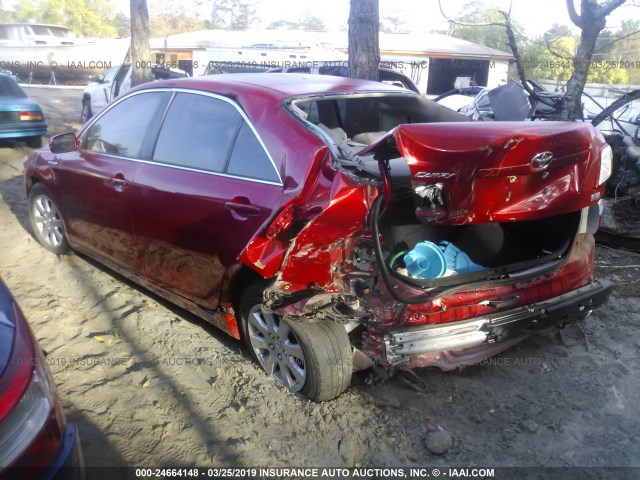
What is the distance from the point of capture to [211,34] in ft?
98.5

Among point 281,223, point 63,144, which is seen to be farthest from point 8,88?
point 281,223

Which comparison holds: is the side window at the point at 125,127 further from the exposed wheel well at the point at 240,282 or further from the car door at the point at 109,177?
the exposed wheel well at the point at 240,282

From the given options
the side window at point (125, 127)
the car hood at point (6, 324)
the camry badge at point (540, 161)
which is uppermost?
the camry badge at point (540, 161)

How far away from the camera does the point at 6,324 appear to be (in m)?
2.07

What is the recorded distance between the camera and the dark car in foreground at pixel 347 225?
106 inches

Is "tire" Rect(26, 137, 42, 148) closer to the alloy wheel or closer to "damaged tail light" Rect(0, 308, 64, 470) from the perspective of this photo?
the alloy wheel

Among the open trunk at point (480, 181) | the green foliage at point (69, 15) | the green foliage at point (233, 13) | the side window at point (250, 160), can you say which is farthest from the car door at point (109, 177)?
the green foliage at point (233, 13)

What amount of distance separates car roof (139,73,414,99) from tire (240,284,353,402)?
1.19 metres

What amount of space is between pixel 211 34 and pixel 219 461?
99.7 ft

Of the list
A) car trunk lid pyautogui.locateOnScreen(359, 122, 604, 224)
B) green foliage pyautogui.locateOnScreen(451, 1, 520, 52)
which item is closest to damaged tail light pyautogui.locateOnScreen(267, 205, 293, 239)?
car trunk lid pyautogui.locateOnScreen(359, 122, 604, 224)

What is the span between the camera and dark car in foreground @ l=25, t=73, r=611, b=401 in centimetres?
269

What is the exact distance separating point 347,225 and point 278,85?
3.87 ft

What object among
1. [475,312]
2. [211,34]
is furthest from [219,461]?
[211,34]

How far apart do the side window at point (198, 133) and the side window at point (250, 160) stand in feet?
0.22
